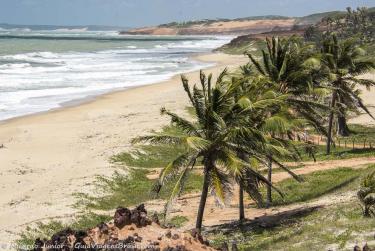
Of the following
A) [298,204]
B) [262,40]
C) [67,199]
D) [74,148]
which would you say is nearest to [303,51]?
[298,204]

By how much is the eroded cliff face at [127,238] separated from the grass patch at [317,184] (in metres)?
9.38

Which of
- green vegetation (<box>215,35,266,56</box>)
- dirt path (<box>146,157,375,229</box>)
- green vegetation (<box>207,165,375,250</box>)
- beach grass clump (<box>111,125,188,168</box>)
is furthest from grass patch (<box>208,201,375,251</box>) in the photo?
green vegetation (<box>215,35,266,56</box>)

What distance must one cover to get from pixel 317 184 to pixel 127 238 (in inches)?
500

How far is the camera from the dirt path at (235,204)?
17.8m

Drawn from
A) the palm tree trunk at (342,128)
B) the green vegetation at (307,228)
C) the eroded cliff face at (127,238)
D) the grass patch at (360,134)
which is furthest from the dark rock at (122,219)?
the palm tree trunk at (342,128)

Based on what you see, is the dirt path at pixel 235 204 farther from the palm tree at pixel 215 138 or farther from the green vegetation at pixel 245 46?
the green vegetation at pixel 245 46

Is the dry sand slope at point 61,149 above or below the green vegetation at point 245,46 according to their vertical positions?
below

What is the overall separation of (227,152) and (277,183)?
925cm

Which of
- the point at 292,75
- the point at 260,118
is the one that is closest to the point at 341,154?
the point at 292,75

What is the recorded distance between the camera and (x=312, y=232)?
13.2 metres

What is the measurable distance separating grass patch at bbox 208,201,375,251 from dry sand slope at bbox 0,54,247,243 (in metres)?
7.18

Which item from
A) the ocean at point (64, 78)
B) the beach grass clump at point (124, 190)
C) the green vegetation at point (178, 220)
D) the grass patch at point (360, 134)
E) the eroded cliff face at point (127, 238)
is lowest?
the beach grass clump at point (124, 190)

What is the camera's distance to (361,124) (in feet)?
121

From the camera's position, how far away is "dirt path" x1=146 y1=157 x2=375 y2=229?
17.8 metres
